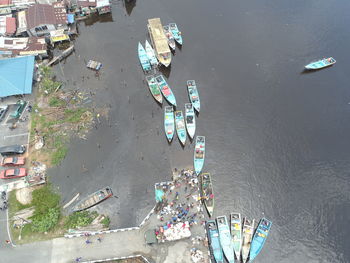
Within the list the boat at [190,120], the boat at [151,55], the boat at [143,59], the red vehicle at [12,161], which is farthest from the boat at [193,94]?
the red vehicle at [12,161]

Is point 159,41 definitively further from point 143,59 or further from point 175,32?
point 175,32

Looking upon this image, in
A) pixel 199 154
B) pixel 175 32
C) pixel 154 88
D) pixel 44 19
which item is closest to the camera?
pixel 199 154

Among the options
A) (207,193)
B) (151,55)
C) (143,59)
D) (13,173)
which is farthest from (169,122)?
(13,173)

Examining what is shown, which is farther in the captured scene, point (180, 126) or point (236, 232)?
point (180, 126)

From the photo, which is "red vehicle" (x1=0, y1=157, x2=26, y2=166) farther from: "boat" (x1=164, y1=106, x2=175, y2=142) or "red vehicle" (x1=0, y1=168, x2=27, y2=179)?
"boat" (x1=164, y1=106, x2=175, y2=142)

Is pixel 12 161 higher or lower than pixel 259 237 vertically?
higher

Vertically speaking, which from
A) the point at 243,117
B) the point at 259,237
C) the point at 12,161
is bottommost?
the point at 259,237

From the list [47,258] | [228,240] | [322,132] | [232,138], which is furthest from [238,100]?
[47,258]
